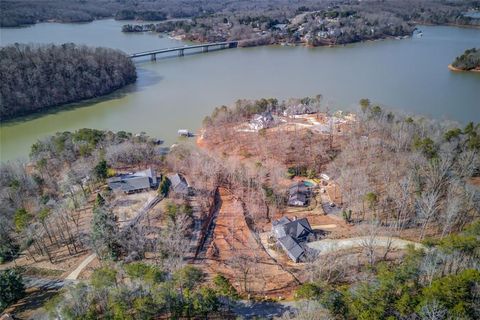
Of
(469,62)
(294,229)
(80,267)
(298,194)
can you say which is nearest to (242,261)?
(294,229)

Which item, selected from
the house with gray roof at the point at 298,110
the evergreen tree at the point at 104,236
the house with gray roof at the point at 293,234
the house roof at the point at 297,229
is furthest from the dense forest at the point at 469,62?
the evergreen tree at the point at 104,236

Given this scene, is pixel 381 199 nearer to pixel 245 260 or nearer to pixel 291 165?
Result: pixel 291 165

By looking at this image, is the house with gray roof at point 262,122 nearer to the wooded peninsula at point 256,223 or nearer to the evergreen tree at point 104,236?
the wooded peninsula at point 256,223

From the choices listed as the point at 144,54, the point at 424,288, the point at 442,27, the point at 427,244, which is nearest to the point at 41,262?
the point at 424,288

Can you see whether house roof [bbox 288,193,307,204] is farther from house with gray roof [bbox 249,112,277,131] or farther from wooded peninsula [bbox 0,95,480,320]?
house with gray roof [bbox 249,112,277,131]

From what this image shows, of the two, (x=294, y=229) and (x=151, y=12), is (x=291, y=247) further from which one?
(x=151, y=12)

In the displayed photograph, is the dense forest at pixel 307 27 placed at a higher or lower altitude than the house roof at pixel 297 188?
higher
